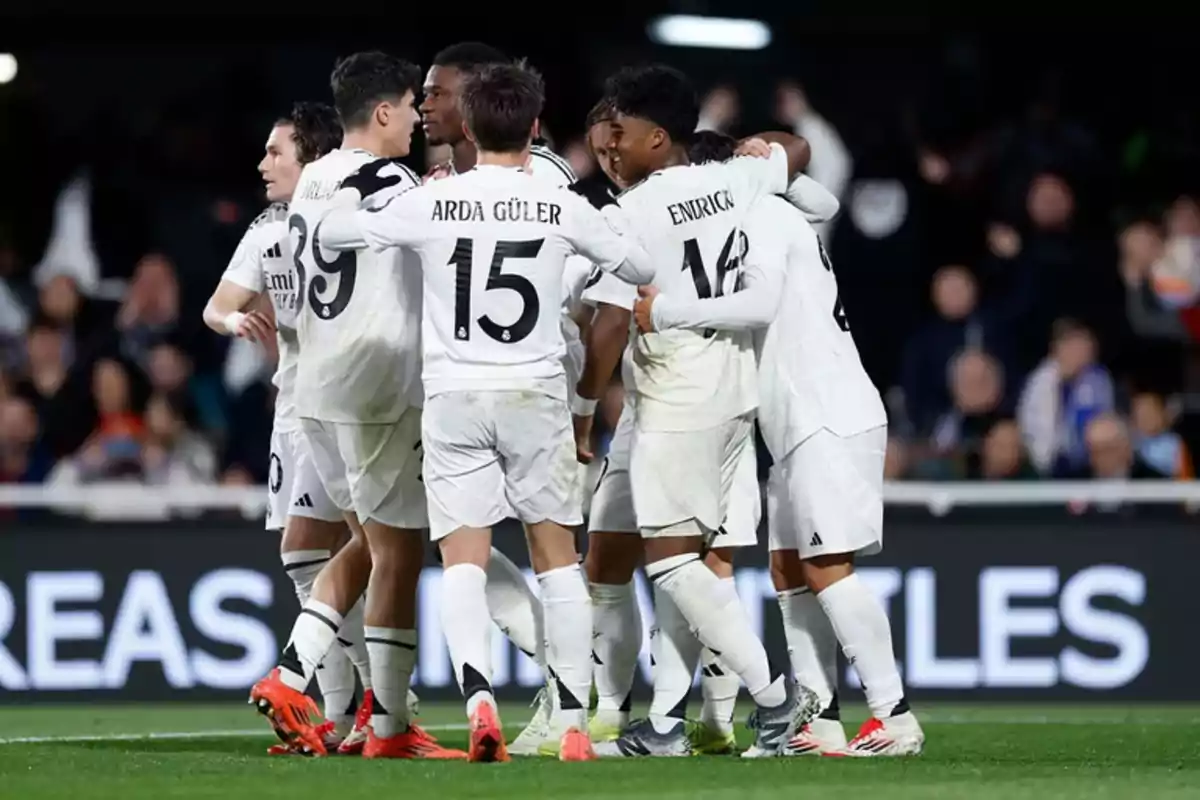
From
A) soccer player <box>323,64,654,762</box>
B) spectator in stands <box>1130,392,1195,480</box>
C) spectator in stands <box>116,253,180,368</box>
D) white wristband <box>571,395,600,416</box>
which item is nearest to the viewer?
soccer player <box>323,64,654,762</box>

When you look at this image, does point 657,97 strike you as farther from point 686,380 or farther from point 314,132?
point 314,132

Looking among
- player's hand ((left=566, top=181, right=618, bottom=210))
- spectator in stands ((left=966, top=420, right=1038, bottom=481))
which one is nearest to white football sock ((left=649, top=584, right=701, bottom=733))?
player's hand ((left=566, top=181, right=618, bottom=210))

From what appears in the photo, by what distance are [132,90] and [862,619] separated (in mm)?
9915

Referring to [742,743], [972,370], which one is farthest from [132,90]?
[742,743]

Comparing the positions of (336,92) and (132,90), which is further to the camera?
(132,90)

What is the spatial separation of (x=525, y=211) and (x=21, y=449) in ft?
22.7

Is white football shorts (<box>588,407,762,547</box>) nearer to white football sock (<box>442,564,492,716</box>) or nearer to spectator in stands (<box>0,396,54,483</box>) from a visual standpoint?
white football sock (<box>442,564,492,716</box>)

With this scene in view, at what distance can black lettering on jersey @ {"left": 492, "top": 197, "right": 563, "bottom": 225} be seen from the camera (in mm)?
7565

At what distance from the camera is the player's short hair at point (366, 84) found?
822cm

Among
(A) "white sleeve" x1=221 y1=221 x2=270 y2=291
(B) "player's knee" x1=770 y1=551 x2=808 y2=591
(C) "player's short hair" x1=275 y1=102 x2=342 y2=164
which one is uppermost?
(C) "player's short hair" x1=275 y1=102 x2=342 y2=164

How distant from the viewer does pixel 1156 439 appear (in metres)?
13.6

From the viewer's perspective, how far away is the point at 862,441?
8.26 metres

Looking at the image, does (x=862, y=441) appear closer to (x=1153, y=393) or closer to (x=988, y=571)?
(x=988, y=571)

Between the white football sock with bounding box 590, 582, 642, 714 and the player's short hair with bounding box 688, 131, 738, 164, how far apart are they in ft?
4.83
